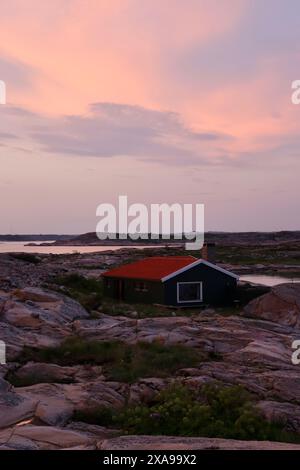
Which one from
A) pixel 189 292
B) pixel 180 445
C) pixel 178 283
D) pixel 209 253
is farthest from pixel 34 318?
pixel 209 253

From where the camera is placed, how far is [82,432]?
11328mm

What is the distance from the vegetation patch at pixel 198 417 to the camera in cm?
1133

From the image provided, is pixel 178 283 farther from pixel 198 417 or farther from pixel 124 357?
pixel 198 417

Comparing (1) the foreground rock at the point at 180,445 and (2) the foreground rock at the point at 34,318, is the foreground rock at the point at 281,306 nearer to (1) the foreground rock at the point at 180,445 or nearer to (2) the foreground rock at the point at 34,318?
(2) the foreground rock at the point at 34,318

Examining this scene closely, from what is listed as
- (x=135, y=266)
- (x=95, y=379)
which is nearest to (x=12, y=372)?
(x=95, y=379)

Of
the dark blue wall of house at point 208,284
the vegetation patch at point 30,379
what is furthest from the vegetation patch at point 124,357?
the dark blue wall of house at point 208,284

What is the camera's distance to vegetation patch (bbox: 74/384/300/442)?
11328mm

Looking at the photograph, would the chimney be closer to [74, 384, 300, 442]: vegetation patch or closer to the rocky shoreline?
the rocky shoreline

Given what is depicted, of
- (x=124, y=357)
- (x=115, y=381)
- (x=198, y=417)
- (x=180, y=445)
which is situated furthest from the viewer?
(x=124, y=357)

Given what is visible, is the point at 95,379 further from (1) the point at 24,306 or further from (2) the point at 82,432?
(1) the point at 24,306

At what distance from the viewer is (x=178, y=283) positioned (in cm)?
3466

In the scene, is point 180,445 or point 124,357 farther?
point 124,357

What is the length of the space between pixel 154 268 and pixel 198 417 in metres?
25.3

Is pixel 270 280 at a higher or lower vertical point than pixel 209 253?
lower
